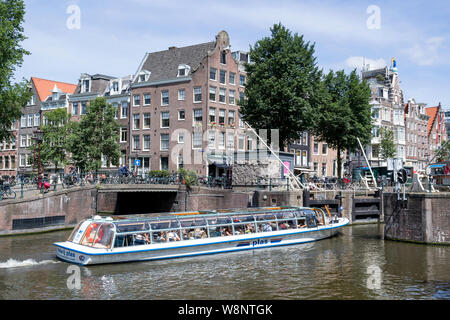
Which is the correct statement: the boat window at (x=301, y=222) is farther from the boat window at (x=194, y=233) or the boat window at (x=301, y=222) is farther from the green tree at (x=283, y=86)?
the green tree at (x=283, y=86)

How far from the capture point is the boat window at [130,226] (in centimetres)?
2170

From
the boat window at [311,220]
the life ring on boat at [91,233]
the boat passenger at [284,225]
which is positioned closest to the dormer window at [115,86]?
the boat window at [311,220]

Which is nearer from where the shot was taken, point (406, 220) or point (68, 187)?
point (406, 220)

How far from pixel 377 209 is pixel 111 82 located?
37397 millimetres

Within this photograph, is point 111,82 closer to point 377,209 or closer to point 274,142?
point 274,142

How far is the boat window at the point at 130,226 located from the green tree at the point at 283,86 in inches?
860

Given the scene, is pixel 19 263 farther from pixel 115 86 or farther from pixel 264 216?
pixel 115 86

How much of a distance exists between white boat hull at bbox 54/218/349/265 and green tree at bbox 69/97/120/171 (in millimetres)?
23845

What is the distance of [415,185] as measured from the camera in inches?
1077

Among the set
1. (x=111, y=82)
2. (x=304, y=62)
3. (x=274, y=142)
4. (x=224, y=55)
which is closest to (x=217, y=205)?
(x=274, y=142)

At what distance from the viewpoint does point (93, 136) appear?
1750 inches

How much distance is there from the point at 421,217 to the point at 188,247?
13.5m

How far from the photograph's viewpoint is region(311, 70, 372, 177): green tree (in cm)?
4669

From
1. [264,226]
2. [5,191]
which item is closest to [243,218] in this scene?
[264,226]
